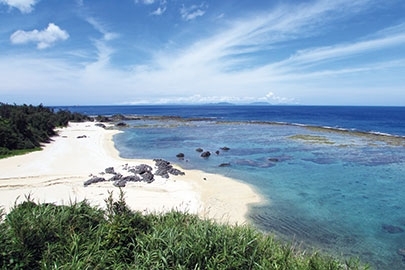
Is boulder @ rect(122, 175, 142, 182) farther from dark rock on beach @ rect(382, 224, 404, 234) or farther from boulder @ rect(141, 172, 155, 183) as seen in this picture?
dark rock on beach @ rect(382, 224, 404, 234)

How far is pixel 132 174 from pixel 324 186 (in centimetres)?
1859

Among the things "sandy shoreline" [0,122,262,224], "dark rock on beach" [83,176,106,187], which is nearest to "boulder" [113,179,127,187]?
"sandy shoreline" [0,122,262,224]

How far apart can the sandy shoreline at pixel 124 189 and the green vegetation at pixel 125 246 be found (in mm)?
6274

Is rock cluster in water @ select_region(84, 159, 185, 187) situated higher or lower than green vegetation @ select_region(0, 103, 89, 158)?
lower

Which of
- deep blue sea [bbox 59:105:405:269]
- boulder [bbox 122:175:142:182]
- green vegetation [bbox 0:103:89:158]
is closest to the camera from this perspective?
deep blue sea [bbox 59:105:405:269]

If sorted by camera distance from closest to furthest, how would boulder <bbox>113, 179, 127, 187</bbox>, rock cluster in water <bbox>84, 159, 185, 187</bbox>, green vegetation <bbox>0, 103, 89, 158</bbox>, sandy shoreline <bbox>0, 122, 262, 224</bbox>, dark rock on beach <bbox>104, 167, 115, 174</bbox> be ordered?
sandy shoreline <bbox>0, 122, 262, 224</bbox>, boulder <bbox>113, 179, 127, 187</bbox>, rock cluster in water <bbox>84, 159, 185, 187</bbox>, dark rock on beach <bbox>104, 167, 115, 174</bbox>, green vegetation <bbox>0, 103, 89, 158</bbox>

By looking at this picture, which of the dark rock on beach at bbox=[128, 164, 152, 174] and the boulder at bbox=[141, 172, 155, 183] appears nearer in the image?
the boulder at bbox=[141, 172, 155, 183]

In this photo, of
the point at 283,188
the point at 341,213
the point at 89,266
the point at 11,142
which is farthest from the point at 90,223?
the point at 11,142

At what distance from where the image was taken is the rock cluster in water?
25188 mm

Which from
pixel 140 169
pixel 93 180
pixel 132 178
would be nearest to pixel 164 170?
pixel 140 169

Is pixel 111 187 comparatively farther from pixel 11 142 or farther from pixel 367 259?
pixel 11 142

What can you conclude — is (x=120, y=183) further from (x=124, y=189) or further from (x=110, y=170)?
(x=110, y=170)

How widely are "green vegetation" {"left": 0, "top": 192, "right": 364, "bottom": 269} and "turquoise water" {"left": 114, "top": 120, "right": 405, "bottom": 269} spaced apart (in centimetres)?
611

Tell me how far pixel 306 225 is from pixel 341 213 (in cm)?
400
